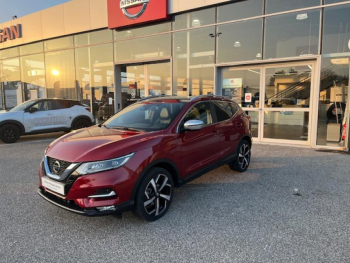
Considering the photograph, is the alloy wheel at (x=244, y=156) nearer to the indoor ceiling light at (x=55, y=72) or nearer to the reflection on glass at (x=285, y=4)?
the reflection on glass at (x=285, y=4)

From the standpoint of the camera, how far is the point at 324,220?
11.1 ft

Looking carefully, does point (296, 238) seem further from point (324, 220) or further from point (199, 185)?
point (199, 185)

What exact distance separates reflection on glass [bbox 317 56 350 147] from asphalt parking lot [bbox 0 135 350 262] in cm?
334

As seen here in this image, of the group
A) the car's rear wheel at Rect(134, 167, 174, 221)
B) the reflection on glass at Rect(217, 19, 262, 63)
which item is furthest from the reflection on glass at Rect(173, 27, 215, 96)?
the car's rear wheel at Rect(134, 167, 174, 221)

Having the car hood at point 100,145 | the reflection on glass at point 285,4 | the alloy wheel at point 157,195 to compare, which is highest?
the reflection on glass at point 285,4

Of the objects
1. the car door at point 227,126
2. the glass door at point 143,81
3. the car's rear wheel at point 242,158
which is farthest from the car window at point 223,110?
the glass door at point 143,81

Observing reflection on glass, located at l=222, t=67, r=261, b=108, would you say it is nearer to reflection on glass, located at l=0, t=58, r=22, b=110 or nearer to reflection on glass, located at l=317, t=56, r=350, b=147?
reflection on glass, located at l=317, t=56, r=350, b=147

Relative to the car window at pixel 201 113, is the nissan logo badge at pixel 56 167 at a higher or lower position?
lower

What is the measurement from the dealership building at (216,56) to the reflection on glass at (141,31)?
4 cm

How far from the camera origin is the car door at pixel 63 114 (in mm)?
9797

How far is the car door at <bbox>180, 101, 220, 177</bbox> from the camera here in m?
3.80

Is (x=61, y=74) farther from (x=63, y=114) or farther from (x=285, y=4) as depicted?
(x=285, y=4)

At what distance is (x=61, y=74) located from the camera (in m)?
14.1

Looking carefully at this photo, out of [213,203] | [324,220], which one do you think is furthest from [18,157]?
[324,220]
